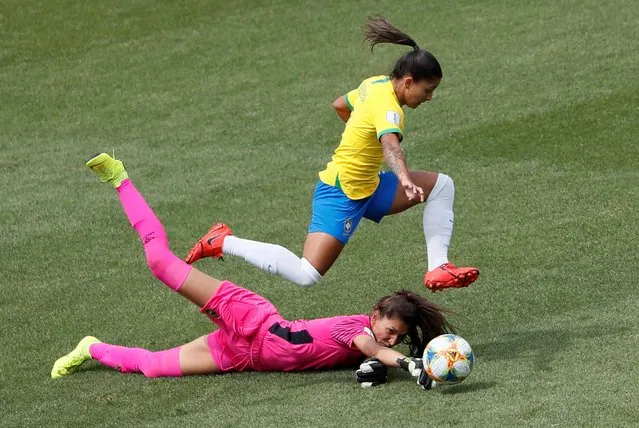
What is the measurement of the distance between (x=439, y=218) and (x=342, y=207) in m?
0.74

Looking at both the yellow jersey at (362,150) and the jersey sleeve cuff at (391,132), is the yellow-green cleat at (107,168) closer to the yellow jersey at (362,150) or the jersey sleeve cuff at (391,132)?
the yellow jersey at (362,150)

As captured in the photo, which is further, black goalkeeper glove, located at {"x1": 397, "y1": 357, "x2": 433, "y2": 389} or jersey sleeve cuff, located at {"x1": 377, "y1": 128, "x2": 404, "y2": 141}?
jersey sleeve cuff, located at {"x1": 377, "y1": 128, "x2": 404, "y2": 141}

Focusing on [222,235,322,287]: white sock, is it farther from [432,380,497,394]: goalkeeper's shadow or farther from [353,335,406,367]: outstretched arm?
[432,380,497,394]: goalkeeper's shadow

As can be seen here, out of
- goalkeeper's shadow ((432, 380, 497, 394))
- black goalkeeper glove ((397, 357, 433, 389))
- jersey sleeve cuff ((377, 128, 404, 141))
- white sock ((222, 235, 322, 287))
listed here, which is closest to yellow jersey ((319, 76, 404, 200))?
jersey sleeve cuff ((377, 128, 404, 141))

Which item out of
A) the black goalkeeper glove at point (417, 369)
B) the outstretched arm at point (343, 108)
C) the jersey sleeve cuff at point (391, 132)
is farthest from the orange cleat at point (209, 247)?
the black goalkeeper glove at point (417, 369)

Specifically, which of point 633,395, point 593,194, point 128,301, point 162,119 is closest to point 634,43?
point 593,194

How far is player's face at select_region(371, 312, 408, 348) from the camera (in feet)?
26.7

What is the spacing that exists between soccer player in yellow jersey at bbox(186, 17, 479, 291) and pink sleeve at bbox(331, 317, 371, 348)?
62 centimetres

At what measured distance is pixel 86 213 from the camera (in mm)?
12680

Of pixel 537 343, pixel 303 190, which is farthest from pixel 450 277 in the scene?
pixel 303 190

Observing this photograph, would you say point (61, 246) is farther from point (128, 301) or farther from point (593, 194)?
point (593, 194)

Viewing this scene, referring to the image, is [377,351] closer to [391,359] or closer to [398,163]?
[391,359]

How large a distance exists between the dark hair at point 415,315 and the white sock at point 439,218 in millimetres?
710

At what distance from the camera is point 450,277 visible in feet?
27.8
